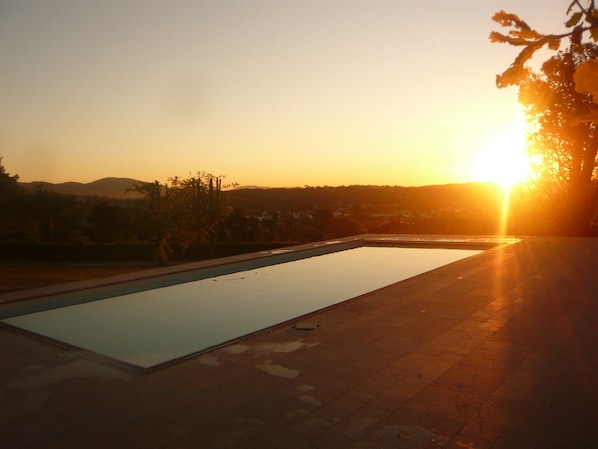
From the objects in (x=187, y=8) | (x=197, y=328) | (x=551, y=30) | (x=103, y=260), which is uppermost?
(x=187, y=8)

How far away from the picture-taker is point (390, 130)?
16.9 metres

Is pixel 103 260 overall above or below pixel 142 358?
below

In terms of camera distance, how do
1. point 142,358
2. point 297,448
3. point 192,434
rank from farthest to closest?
point 142,358 < point 192,434 < point 297,448

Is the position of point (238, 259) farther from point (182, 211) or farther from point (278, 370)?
point (182, 211)

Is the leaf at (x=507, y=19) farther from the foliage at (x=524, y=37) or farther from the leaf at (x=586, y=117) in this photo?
the leaf at (x=586, y=117)

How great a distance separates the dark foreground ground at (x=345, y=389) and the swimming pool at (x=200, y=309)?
41cm

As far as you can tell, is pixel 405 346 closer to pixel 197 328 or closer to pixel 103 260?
pixel 197 328

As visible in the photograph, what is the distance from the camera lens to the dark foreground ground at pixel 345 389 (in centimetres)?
243

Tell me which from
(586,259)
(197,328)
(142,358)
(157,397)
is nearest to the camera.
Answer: (157,397)

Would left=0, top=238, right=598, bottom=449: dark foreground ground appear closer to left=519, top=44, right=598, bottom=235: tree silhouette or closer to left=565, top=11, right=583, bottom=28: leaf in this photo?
left=565, top=11, right=583, bottom=28: leaf

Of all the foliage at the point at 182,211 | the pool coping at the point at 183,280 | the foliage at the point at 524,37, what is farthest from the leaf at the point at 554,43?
the foliage at the point at 182,211

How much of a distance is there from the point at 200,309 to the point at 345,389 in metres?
3.19

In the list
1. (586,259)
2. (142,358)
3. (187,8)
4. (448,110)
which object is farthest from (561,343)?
(448,110)

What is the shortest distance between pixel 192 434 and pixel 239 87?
36.4ft
